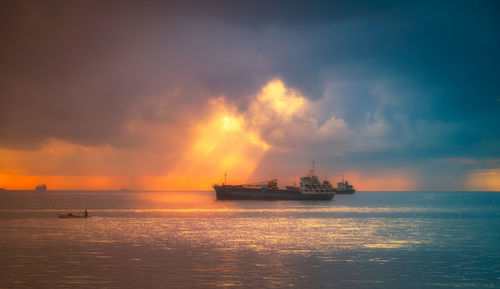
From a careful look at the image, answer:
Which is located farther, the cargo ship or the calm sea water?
the cargo ship

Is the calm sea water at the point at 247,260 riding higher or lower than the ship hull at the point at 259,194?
lower

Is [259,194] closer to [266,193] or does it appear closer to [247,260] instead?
[266,193]

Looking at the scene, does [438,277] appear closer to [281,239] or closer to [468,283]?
[468,283]

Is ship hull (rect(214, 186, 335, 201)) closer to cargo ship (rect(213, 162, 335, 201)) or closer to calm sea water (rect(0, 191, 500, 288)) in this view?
cargo ship (rect(213, 162, 335, 201))

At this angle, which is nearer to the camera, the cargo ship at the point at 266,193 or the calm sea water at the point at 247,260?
the calm sea water at the point at 247,260

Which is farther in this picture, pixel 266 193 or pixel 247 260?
pixel 266 193

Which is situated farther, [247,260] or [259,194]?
[259,194]

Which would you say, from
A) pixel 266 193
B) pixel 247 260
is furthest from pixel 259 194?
pixel 247 260

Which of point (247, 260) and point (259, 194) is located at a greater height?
point (259, 194)

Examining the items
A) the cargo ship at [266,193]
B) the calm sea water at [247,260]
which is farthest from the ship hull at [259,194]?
the calm sea water at [247,260]

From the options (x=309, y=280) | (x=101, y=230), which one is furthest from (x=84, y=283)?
(x=101, y=230)

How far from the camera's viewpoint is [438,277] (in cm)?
3061

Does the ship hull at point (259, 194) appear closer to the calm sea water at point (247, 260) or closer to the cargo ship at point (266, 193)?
the cargo ship at point (266, 193)

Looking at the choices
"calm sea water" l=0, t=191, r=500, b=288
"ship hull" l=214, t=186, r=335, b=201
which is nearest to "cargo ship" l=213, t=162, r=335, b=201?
"ship hull" l=214, t=186, r=335, b=201
